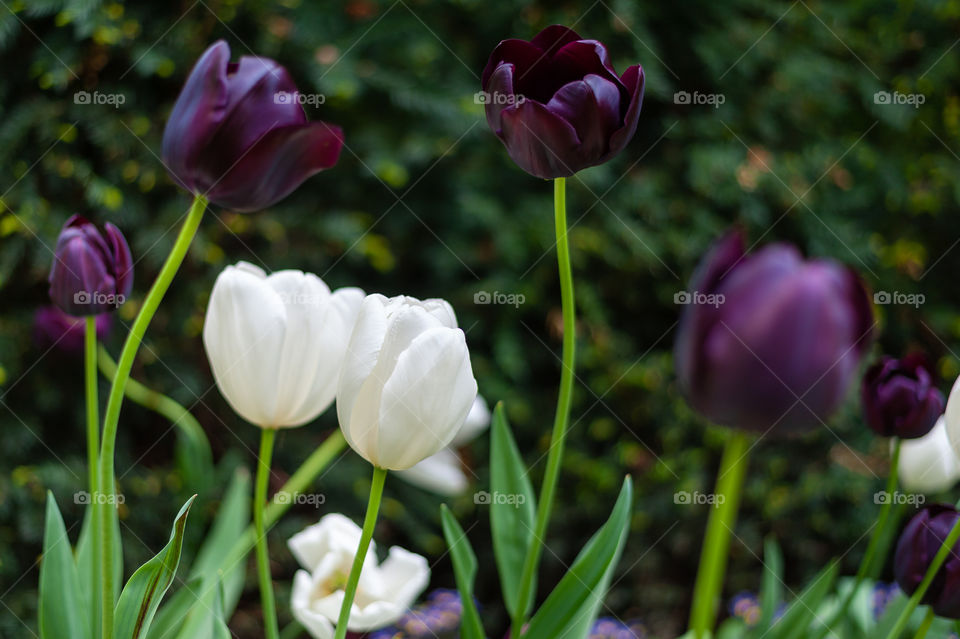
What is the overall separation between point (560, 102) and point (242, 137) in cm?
17

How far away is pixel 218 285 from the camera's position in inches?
20.2

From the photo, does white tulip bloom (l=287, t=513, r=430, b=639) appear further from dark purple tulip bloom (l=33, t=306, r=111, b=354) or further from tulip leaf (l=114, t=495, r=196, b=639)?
dark purple tulip bloom (l=33, t=306, r=111, b=354)

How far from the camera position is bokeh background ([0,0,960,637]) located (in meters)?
1.31

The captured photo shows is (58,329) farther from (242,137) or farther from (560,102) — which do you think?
(560,102)

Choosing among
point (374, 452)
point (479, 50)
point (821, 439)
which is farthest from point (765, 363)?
point (821, 439)

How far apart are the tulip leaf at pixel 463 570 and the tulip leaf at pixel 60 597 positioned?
→ 0.69 ft

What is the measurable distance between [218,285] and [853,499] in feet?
4.86

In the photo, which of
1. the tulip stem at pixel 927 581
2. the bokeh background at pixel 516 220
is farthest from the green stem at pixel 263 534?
the bokeh background at pixel 516 220

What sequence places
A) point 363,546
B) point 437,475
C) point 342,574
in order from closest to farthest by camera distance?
1. point 363,546
2. point 342,574
3. point 437,475

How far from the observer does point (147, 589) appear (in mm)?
443
